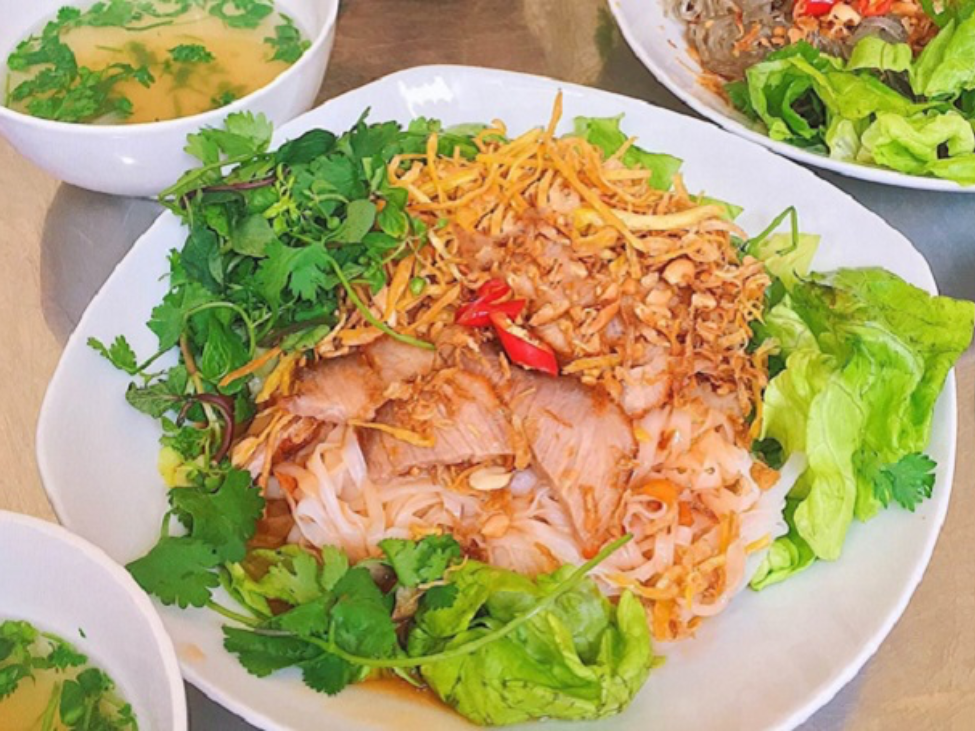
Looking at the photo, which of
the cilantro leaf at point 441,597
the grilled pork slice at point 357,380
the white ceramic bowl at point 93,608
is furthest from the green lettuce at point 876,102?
the white ceramic bowl at point 93,608

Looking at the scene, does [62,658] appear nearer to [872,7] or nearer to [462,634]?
[462,634]

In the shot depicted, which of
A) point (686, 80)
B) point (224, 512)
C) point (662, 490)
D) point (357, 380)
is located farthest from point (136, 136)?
point (686, 80)

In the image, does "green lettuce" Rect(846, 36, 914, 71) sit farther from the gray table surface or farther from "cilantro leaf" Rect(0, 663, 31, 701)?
"cilantro leaf" Rect(0, 663, 31, 701)

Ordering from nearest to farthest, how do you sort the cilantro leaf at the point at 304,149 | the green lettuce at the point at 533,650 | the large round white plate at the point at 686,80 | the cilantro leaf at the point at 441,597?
the green lettuce at the point at 533,650, the cilantro leaf at the point at 441,597, the cilantro leaf at the point at 304,149, the large round white plate at the point at 686,80

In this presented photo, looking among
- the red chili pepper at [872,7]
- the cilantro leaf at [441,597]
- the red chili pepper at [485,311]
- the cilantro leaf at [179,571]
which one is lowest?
the cilantro leaf at [441,597]

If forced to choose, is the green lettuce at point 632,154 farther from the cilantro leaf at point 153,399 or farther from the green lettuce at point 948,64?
the cilantro leaf at point 153,399

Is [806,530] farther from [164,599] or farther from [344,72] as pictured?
[344,72]
